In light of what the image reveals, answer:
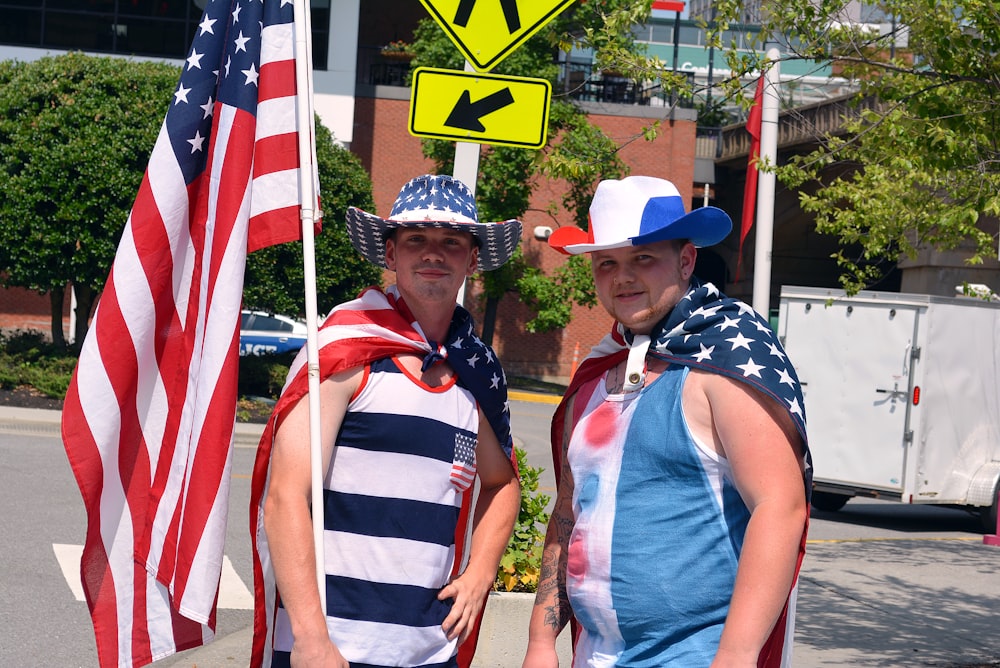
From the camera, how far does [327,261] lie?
73.0 ft

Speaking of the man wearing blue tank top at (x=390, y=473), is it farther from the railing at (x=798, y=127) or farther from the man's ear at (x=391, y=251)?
the railing at (x=798, y=127)

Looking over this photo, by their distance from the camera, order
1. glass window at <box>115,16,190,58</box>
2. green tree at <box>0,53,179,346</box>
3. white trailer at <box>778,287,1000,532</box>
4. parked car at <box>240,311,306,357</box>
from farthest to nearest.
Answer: glass window at <box>115,16,190,58</box>
parked car at <box>240,311,306,357</box>
green tree at <box>0,53,179,346</box>
white trailer at <box>778,287,1000,532</box>

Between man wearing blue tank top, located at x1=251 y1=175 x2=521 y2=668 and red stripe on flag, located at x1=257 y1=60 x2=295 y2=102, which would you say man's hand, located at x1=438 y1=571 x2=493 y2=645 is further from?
red stripe on flag, located at x1=257 y1=60 x2=295 y2=102

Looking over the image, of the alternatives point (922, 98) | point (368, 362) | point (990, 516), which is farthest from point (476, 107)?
point (990, 516)

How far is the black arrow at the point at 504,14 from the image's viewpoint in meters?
4.34

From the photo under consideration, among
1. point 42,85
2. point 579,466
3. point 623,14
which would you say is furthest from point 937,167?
point 42,85

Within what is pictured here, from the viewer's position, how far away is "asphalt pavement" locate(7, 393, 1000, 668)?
6.41 meters

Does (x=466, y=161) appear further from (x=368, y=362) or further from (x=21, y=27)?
(x=21, y=27)

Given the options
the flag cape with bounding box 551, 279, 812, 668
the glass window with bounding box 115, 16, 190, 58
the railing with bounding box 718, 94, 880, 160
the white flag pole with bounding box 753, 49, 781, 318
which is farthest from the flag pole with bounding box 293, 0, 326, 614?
the glass window with bounding box 115, 16, 190, 58

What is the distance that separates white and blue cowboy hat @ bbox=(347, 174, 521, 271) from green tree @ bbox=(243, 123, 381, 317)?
1653cm

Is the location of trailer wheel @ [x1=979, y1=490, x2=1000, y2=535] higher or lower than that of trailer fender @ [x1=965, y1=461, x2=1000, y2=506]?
lower

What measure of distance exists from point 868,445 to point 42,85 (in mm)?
14720

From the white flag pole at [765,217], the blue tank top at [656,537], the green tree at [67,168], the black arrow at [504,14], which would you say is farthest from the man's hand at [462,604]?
the green tree at [67,168]

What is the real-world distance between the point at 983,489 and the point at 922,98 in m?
8.38
